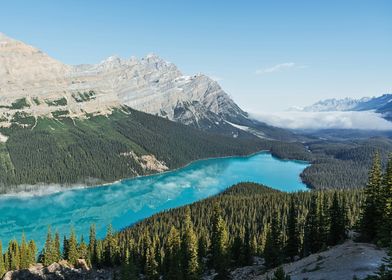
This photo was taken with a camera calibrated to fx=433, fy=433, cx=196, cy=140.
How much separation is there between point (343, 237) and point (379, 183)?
675 inches

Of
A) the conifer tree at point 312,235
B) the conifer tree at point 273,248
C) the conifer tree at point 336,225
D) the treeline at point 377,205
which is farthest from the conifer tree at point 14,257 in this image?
the treeline at point 377,205

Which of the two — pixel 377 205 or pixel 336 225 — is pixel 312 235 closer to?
pixel 336 225

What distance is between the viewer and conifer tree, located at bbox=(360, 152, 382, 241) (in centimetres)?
8012

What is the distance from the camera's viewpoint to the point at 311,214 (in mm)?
105312

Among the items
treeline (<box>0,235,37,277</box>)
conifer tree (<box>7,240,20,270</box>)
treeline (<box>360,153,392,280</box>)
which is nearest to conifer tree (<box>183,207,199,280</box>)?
treeline (<box>360,153,392,280</box>)

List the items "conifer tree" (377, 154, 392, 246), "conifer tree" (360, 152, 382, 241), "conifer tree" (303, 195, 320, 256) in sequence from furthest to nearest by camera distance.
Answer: "conifer tree" (303, 195, 320, 256) → "conifer tree" (360, 152, 382, 241) → "conifer tree" (377, 154, 392, 246)

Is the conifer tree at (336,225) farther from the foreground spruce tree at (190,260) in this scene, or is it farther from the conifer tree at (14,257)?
the conifer tree at (14,257)

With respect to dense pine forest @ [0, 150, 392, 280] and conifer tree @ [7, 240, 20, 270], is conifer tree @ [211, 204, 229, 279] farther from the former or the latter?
conifer tree @ [7, 240, 20, 270]

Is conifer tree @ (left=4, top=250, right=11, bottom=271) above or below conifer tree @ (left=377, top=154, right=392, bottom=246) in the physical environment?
below

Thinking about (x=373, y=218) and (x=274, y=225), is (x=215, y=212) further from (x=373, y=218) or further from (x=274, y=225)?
→ (x=373, y=218)

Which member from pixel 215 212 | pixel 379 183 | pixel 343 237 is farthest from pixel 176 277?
pixel 379 183

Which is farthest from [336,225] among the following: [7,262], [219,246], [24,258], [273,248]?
[7,262]

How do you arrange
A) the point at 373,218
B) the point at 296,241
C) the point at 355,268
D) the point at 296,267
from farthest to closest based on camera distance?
the point at 296,241, the point at 373,218, the point at 296,267, the point at 355,268

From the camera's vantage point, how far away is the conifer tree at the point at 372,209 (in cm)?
8012
